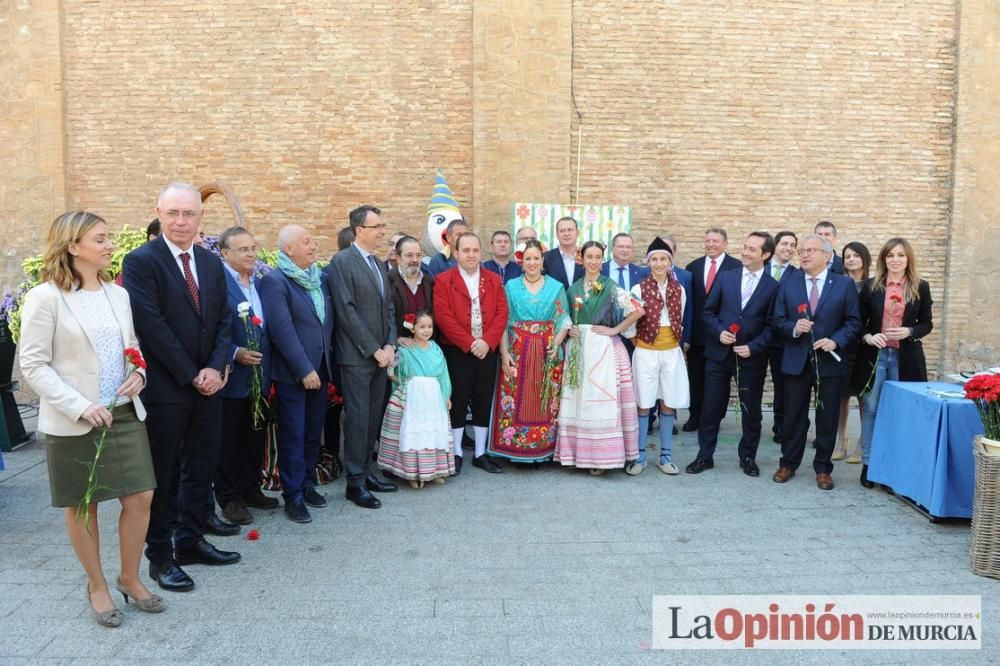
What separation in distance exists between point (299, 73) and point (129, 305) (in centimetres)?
662

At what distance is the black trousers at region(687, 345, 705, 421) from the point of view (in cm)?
757

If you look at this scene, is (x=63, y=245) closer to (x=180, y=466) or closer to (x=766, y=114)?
(x=180, y=466)

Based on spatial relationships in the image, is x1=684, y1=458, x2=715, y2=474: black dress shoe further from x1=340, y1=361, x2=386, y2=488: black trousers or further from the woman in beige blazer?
the woman in beige blazer

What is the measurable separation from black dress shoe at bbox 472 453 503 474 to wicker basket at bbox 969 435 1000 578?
3.41 metres

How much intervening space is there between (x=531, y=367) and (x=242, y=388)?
2.41m

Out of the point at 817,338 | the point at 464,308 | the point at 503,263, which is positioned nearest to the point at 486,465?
the point at 464,308

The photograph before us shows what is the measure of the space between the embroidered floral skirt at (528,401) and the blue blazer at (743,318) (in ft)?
4.41

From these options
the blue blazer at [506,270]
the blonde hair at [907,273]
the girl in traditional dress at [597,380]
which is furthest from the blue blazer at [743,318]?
the blue blazer at [506,270]

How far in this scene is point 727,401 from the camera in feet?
20.5

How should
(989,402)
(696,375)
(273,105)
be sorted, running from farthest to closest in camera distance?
(273,105) → (696,375) → (989,402)

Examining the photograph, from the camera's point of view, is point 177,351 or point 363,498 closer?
point 177,351

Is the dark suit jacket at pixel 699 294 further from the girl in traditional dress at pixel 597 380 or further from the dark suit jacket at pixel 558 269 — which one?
the girl in traditional dress at pixel 597 380

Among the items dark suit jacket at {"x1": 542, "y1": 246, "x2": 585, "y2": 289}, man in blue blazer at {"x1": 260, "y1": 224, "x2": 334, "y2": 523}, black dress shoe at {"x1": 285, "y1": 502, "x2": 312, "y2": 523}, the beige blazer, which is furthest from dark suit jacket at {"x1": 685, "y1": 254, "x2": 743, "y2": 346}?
the beige blazer

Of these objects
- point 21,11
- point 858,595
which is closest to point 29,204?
Result: point 21,11
